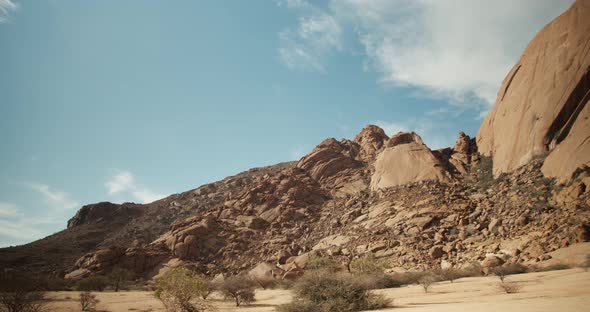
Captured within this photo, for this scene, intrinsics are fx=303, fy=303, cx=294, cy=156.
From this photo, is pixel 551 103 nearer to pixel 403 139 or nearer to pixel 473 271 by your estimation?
pixel 473 271

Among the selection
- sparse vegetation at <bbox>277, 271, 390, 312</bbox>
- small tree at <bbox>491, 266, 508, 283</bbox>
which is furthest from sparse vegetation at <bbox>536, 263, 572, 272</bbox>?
sparse vegetation at <bbox>277, 271, 390, 312</bbox>

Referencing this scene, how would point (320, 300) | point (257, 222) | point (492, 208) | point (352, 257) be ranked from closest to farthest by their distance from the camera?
point (320, 300), point (492, 208), point (352, 257), point (257, 222)

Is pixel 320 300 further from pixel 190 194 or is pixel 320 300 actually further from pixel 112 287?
pixel 190 194

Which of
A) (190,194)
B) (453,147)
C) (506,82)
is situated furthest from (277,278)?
(190,194)

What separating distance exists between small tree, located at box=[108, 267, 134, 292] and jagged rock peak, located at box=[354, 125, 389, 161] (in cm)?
4111

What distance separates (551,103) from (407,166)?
54.4ft

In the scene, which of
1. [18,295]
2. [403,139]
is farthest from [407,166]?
[18,295]

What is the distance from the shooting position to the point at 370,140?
6050cm

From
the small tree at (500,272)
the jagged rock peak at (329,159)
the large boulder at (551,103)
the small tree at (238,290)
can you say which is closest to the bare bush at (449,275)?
the small tree at (500,272)

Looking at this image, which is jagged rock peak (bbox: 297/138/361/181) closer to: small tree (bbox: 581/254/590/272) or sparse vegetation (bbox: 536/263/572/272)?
sparse vegetation (bbox: 536/263/572/272)

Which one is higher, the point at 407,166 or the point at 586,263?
the point at 407,166

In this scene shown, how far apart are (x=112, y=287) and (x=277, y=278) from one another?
17203 millimetres

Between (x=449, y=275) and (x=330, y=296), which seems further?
(x=449, y=275)

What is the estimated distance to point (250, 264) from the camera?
3553 centimetres
